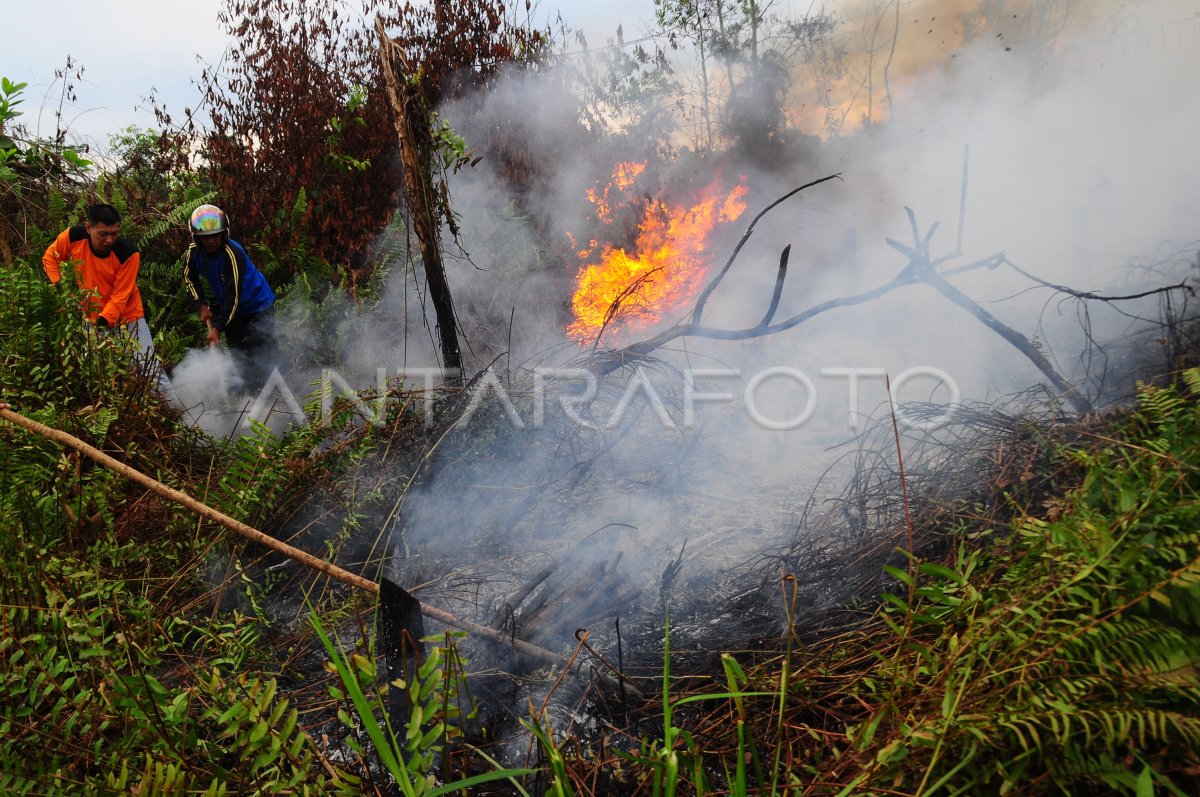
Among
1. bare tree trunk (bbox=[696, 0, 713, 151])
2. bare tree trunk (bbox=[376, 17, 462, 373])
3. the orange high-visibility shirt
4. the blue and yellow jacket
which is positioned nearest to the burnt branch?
bare tree trunk (bbox=[376, 17, 462, 373])

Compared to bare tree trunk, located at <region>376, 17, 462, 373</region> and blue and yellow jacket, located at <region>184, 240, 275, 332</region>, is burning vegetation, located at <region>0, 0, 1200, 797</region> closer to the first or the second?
bare tree trunk, located at <region>376, 17, 462, 373</region>

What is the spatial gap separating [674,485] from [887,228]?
5631 millimetres

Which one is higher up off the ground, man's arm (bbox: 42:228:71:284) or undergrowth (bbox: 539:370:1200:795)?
man's arm (bbox: 42:228:71:284)

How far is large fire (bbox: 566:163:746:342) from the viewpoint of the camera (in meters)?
6.57

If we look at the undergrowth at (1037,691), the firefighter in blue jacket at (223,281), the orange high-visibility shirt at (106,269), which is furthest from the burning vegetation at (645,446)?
the orange high-visibility shirt at (106,269)

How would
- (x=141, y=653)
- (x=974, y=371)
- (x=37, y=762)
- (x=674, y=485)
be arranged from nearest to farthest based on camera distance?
(x=37, y=762), (x=141, y=653), (x=674, y=485), (x=974, y=371)

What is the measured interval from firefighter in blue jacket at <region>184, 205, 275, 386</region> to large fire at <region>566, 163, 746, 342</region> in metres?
2.88

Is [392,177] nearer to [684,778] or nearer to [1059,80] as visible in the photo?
[684,778]

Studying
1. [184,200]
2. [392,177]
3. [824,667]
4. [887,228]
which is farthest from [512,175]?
[824,667]

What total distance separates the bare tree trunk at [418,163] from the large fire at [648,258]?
6.25 ft

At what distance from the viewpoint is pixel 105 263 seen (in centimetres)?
464

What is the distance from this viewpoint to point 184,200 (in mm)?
6465

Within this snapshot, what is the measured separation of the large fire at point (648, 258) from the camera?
657 centimetres

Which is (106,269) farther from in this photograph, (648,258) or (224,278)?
(648,258)
